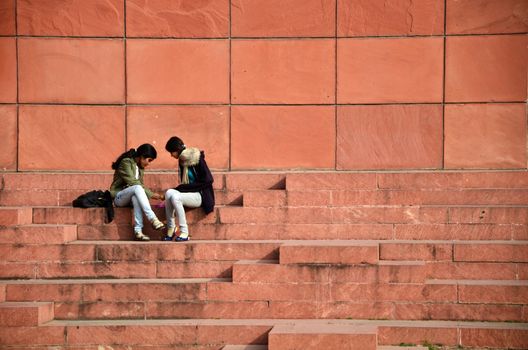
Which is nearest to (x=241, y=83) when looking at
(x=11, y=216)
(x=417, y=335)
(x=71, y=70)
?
(x=71, y=70)

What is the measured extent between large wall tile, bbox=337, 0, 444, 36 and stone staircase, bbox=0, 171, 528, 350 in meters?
2.23

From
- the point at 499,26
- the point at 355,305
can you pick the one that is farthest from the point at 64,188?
the point at 499,26

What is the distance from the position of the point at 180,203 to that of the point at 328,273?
1959 millimetres

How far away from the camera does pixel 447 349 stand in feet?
27.1

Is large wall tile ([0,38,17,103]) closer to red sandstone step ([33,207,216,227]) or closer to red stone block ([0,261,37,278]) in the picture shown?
red sandstone step ([33,207,216,227])

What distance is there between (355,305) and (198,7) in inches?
203

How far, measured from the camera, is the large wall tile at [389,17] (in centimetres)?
1179

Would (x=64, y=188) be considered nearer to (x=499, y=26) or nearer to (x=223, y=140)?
(x=223, y=140)

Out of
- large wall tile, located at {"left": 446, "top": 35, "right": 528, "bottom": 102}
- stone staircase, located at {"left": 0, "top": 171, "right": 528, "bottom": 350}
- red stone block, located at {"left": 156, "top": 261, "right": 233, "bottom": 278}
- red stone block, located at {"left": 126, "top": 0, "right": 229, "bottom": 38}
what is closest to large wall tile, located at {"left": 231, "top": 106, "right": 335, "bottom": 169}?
stone staircase, located at {"left": 0, "top": 171, "right": 528, "bottom": 350}

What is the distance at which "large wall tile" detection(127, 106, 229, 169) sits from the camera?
12.0 meters

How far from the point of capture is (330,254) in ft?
29.4

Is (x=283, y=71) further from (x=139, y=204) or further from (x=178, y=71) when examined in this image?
(x=139, y=204)

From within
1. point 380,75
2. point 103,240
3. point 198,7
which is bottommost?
point 103,240

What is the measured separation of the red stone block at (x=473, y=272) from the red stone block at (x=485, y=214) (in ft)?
2.83
